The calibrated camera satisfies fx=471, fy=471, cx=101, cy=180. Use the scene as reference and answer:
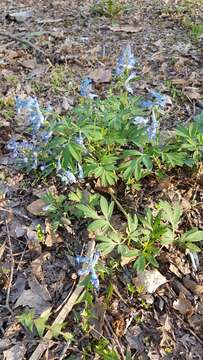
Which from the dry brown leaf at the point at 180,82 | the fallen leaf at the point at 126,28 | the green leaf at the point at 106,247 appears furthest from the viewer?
the fallen leaf at the point at 126,28

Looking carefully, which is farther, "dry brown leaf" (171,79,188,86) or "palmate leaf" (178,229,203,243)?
"dry brown leaf" (171,79,188,86)

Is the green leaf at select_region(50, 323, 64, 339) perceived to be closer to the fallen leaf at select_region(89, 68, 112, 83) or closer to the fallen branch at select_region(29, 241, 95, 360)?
the fallen branch at select_region(29, 241, 95, 360)

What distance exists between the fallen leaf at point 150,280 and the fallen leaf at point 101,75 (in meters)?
1.81

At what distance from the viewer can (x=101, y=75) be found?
3775 millimetres

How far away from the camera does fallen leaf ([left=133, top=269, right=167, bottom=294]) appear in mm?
2398

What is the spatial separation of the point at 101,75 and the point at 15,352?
2.31 meters

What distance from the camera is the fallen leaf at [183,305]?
2.35 metres

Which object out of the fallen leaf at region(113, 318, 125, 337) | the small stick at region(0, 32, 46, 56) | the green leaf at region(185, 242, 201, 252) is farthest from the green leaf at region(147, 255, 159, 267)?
the small stick at region(0, 32, 46, 56)

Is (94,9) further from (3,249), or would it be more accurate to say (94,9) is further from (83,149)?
(3,249)

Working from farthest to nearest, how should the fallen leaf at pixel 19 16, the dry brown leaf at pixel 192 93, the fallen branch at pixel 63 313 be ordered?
the fallen leaf at pixel 19 16 → the dry brown leaf at pixel 192 93 → the fallen branch at pixel 63 313

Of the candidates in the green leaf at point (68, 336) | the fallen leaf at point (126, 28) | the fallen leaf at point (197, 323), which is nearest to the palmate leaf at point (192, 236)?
the fallen leaf at point (197, 323)

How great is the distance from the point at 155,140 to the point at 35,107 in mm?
710

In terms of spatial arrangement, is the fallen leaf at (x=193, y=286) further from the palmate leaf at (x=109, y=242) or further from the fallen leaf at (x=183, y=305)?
the palmate leaf at (x=109, y=242)

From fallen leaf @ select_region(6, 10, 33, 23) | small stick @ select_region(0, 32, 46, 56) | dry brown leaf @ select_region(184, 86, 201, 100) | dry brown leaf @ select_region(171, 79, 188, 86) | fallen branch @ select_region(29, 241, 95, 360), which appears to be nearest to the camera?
fallen branch @ select_region(29, 241, 95, 360)
